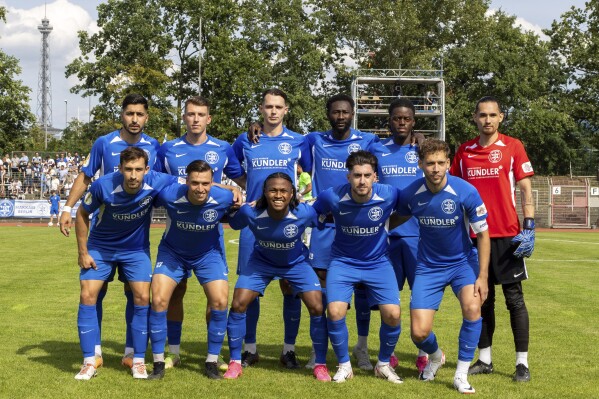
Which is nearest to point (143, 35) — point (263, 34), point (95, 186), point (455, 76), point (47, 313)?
point (263, 34)

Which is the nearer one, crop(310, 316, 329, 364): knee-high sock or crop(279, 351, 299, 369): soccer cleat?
crop(310, 316, 329, 364): knee-high sock

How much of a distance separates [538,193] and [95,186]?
38629 millimetres

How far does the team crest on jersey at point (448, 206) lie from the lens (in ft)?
24.1

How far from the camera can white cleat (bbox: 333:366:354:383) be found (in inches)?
296

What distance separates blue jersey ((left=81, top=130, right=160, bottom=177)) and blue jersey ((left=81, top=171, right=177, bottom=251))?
0.43 m

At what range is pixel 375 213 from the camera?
300 inches

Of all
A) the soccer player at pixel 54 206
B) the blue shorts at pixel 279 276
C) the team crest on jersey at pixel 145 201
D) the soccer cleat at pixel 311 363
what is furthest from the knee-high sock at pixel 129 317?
the soccer player at pixel 54 206

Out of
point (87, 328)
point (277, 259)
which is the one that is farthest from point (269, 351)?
point (87, 328)

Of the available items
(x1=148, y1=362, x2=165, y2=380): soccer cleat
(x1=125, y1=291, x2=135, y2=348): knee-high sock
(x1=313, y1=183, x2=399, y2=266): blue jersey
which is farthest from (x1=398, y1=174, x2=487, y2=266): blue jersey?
(x1=125, y1=291, x2=135, y2=348): knee-high sock

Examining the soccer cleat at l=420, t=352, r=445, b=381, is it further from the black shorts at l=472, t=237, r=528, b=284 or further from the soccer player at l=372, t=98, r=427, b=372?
the black shorts at l=472, t=237, r=528, b=284

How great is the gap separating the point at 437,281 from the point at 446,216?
2.00ft

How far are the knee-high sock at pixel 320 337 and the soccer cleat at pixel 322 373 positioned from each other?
0.07 meters

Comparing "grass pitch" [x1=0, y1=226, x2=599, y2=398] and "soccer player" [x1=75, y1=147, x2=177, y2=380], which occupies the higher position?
"soccer player" [x1=75, y1=147, x2=177, y2=380]

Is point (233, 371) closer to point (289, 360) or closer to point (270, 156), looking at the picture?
point (289, 360)
